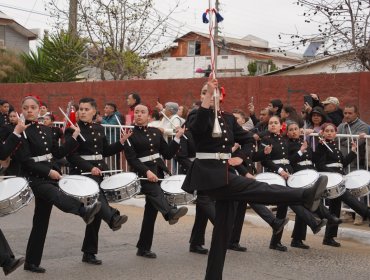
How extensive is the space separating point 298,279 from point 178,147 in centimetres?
233

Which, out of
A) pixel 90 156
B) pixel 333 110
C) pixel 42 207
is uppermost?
pixel 333 110

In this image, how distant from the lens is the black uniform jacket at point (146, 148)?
893cm

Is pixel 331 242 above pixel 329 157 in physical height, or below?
below

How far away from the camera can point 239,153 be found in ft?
25.9

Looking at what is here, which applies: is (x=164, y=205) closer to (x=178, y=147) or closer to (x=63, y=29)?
(x=178, y=147)

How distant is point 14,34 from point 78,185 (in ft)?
140

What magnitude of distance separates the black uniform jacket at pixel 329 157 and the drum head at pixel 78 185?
3.46 m

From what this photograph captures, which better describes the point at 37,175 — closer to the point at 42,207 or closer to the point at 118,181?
the point at 42,207

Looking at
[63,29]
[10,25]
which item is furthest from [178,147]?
[10,25]

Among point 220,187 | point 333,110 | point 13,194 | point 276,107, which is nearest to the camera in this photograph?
point 220,187

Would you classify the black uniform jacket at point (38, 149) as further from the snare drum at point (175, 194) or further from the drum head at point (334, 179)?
the drum head at point (334, 179)

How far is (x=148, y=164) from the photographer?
9.00m

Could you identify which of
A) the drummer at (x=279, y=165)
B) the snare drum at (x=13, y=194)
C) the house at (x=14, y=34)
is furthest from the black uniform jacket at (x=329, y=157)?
the house at (x=14, y=34)

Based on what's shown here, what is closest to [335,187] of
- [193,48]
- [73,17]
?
[73,17]
